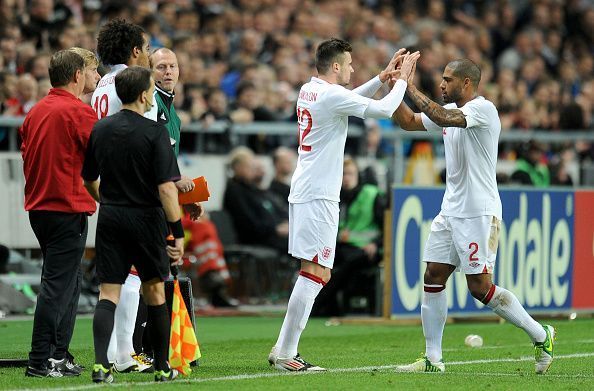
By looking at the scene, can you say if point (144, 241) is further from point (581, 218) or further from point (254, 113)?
point (254, 113)

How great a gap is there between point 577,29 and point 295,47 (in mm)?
8923

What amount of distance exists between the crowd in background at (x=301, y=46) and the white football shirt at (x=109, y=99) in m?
5.48

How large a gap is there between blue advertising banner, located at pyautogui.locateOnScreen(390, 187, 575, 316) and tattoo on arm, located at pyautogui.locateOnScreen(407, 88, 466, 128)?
190 inches

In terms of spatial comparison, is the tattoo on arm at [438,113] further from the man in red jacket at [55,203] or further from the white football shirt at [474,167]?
the man in red jacket at [55,203]

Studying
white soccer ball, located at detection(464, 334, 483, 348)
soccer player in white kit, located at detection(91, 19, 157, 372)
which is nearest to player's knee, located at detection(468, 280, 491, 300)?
white soccer ball, located at detection(464, 334, 483, 348)

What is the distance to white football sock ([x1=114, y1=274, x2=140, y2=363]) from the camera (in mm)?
9148

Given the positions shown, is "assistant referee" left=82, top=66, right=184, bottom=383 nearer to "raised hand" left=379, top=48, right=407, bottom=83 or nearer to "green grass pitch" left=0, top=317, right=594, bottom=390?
"green grass pitch" left=0, top=317, right=594, bottom=390

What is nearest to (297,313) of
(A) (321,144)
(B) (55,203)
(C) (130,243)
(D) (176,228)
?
(A) (321,144)

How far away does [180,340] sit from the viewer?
880 cm

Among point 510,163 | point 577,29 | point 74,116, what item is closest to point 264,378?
point 74,116

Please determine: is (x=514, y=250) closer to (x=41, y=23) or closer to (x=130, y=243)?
(x=41, y=23)

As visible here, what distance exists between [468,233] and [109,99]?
2.71 metres

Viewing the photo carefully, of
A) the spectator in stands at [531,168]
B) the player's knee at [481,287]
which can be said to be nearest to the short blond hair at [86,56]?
the player's knee at [481,287]

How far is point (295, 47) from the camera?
2033 centimetres
